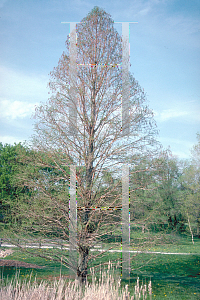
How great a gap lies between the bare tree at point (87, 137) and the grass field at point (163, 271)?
920 millimetres

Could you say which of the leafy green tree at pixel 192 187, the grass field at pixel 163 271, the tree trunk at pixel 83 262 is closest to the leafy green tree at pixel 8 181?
the grass field at pixel 163 271

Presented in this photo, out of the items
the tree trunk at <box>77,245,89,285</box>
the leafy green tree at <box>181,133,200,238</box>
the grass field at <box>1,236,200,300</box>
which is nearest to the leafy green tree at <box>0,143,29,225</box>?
the grass field at <box>1,236,200,300</box>

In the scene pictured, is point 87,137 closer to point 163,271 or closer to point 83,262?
point 83,262

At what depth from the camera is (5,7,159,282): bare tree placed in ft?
16.5

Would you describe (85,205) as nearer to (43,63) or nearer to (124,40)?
(43,63)

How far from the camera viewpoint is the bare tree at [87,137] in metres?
5.03

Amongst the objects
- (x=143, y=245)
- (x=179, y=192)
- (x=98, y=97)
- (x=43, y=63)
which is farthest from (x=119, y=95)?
(x=179, y=192)

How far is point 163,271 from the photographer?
1057 cm

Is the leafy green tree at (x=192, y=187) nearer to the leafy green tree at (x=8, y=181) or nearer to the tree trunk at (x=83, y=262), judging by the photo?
the tree trunk at (x=83, y=262)

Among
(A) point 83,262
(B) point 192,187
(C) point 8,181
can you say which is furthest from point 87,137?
(B) point 192,187

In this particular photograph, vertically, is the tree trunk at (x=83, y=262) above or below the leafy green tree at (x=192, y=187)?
below

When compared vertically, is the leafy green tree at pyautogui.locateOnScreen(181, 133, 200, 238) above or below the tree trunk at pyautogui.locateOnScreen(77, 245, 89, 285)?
above

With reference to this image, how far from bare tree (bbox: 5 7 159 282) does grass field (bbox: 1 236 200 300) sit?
3.02 ft

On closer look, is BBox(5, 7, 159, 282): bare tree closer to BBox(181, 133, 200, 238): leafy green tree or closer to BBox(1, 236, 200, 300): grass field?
BBox(1, 236, 200, 300): grass field
